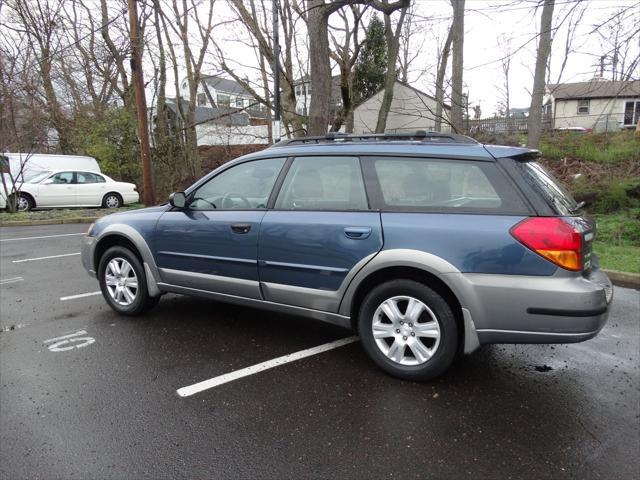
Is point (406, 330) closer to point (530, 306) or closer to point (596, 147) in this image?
point (530, 306)

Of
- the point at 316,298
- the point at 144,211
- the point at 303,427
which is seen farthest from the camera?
the point at 144,211

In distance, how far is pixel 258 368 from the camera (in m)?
3.36

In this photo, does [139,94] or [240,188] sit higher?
[139,94]

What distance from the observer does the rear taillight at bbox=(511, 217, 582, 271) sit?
263 centimetres

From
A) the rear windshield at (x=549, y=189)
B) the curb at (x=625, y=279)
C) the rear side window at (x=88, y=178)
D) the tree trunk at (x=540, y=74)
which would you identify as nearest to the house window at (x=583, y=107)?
the tree trunk at (x=540, y=74)

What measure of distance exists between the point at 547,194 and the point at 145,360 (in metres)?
3.24

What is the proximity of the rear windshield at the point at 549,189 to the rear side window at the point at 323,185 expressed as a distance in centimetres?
114

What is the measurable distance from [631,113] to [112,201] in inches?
1399

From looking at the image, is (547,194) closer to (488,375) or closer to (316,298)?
(488,375)

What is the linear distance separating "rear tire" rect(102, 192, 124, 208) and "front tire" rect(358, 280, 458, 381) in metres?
15.1

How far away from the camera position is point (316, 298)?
333 centimetres

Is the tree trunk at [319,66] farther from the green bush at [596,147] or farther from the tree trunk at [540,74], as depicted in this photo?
the green bush at [596,147]

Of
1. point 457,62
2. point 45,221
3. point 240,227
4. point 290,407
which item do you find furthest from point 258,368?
point 457,62

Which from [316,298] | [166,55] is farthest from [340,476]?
[166,55]
